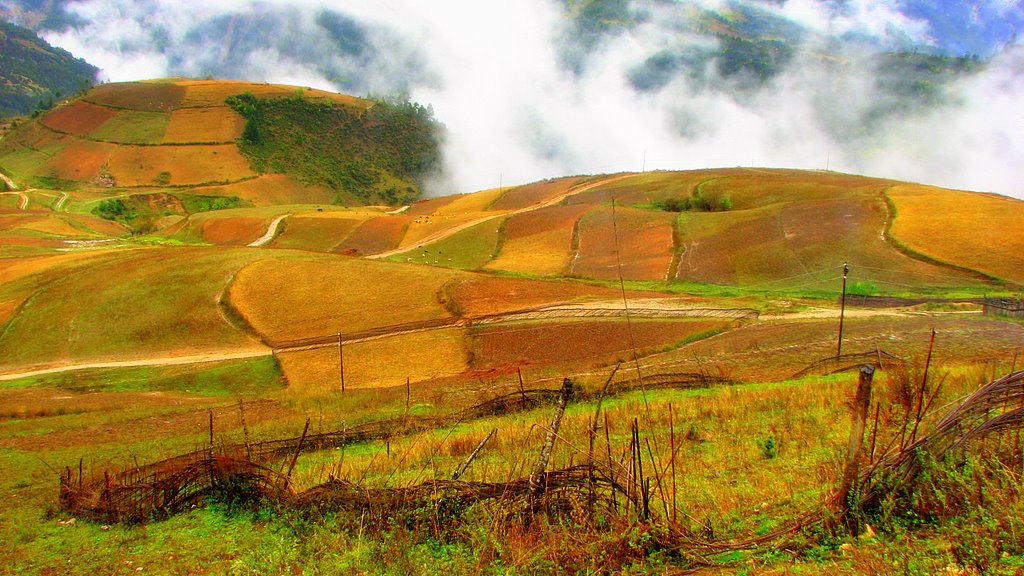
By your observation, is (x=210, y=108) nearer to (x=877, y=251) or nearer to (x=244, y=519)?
(x=877, y=251)

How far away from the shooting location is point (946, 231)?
145ft

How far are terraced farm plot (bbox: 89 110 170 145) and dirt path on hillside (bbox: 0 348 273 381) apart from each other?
96.1 m

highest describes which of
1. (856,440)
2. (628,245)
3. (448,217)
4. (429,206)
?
(429,206)

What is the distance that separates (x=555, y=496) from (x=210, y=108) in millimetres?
140302

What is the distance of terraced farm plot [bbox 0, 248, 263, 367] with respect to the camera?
109 feet

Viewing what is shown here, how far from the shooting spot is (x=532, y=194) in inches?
3669

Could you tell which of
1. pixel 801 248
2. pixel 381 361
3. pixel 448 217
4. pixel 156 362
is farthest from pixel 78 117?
pixel 801 248

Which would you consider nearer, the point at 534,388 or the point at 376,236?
the point at 534,388

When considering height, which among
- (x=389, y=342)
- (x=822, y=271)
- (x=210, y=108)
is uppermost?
(x=210, y=108)

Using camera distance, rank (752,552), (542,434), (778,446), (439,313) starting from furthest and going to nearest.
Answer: (439,313) → (542,434) → (778,446) → (752,552)

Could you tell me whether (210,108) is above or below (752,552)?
above

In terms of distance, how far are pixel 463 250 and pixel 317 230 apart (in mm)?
22951

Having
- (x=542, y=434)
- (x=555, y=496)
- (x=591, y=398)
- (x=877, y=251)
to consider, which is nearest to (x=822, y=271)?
(x=877, y=251)

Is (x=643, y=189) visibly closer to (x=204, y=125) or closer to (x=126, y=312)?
(x=126, y=312)
